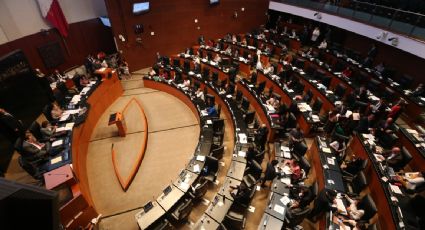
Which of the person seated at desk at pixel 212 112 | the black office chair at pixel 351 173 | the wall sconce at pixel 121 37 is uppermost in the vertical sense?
the wall sconce at pixel 121 37

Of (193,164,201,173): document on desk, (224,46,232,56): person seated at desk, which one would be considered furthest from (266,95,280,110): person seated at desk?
(224,46,232,56): person seated at desk

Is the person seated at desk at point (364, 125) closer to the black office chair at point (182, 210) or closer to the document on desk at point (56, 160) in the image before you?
the black office chair at point (182, 210)

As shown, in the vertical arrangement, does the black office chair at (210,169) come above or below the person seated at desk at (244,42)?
below

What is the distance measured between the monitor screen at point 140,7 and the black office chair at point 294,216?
15.1 meters

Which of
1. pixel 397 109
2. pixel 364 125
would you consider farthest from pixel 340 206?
pixel 397 109

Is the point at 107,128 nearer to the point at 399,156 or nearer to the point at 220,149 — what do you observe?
the point at 220,149

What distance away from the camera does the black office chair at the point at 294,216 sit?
5.96 m

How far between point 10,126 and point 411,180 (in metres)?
14.3

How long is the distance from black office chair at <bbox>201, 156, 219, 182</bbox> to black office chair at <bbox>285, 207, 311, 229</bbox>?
2759 mm

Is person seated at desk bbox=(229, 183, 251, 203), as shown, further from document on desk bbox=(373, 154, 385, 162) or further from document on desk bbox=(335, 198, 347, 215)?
document on desk bbox=(373, 154, 385, 162)

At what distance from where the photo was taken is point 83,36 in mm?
15203

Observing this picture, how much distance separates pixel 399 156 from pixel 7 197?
9988 mm

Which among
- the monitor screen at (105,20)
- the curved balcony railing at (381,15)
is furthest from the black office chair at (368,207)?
the monitor screen at (105,20)

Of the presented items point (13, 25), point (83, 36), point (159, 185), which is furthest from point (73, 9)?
point (159, 185)
